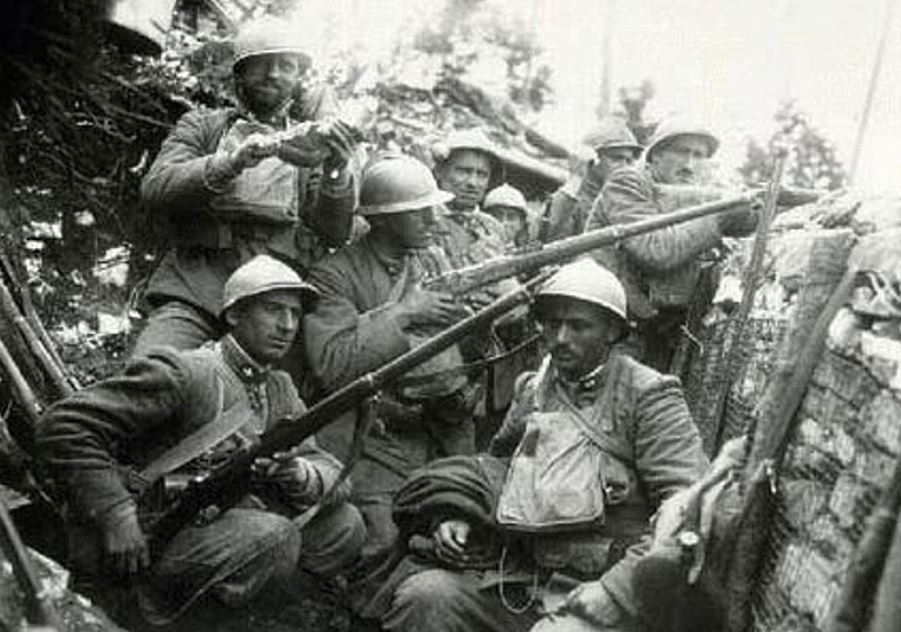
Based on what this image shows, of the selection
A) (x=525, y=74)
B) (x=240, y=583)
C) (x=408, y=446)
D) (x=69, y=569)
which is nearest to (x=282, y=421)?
(x=240, y=583)

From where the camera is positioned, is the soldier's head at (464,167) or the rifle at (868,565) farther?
the soldier's head at (464,167)

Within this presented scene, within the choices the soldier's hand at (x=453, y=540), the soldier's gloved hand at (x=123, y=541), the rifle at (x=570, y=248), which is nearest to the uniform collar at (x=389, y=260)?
the rifle at (x=570, y=248)

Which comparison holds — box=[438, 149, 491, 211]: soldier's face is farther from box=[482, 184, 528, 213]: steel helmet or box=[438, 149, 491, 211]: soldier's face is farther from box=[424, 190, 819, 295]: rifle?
box=[424, 190, 819, 295]: rifle

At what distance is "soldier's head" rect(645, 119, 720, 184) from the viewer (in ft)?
22.5

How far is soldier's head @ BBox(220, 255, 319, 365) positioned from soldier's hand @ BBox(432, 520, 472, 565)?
1242mm

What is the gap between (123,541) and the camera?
437 centimetres

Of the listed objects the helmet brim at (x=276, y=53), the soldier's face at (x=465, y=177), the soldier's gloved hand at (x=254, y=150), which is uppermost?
the helmet brim at (x=276, y=53)

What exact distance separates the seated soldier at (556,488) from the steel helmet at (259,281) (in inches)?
45.1

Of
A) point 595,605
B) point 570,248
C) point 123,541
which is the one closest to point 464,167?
point 570,248

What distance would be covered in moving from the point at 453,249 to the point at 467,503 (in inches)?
120

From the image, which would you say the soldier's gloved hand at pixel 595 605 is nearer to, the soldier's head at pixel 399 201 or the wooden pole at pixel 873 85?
the soldier's head at pixel 399 201

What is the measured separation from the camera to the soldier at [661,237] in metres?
6.37

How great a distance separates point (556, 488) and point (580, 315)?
84 centimetres

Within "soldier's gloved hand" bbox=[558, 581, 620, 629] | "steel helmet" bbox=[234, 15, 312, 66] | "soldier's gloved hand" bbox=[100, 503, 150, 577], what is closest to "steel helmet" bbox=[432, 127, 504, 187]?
"steel helmet" bbox=[234, 15, 312, 66]
